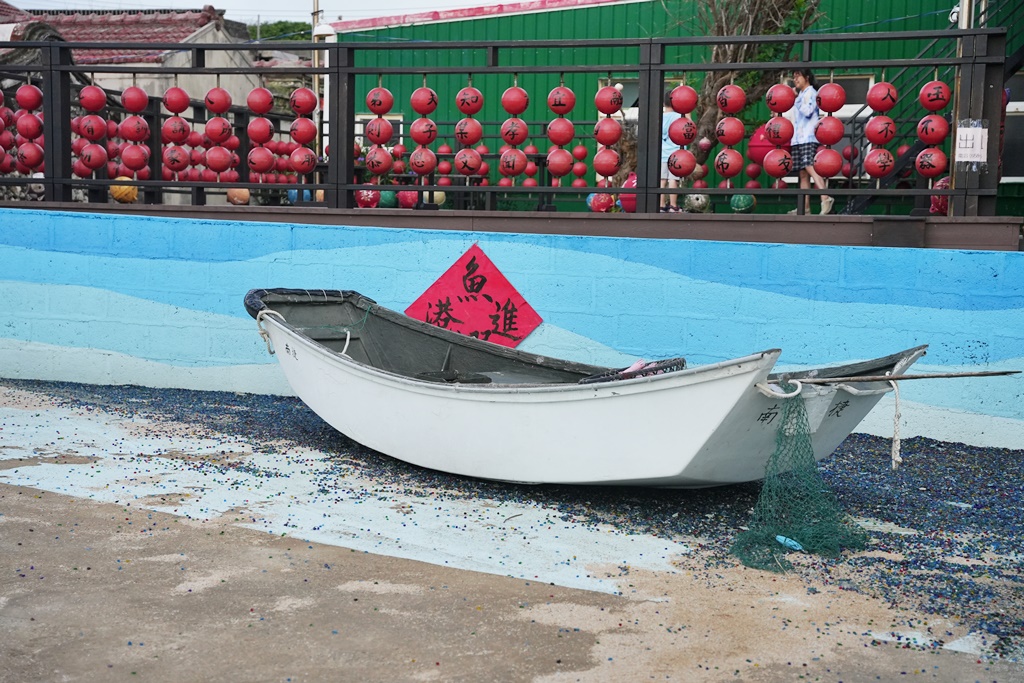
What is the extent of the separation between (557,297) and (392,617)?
4.36 metres

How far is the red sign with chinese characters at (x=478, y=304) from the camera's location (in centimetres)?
825

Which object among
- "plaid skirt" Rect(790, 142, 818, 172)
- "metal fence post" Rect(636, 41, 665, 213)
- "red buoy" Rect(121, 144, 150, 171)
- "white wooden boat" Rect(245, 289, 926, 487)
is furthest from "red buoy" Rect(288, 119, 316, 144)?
"plaid skirt" Rect(790, 142, 818, 172)

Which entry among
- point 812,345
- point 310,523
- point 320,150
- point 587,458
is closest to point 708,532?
point 587,458

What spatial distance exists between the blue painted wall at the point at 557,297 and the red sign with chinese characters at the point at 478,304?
0.08 m

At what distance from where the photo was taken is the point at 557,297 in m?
8.16

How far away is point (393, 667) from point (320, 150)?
39.9ft

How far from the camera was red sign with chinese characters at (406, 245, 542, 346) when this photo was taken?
27.1 feet

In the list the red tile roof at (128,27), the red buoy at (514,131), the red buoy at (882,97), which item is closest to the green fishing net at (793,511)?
the red buoy at (882,97)

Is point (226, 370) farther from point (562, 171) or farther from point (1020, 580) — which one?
point (1020, 580)

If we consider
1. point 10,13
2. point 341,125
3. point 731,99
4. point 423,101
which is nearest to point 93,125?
point 341,125

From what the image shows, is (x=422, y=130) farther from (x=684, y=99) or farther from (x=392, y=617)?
(x=392, y=617)

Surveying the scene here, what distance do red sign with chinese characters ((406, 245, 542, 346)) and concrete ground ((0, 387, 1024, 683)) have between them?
10.2ft

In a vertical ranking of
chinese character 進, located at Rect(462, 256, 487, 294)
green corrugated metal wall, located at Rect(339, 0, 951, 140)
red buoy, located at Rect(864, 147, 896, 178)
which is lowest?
chinese character 進, located at Rect(462, 256, 487, 294)

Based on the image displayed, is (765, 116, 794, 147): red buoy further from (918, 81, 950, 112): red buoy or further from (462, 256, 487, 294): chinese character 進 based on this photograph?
(462, 256, 487, 294): chinese character 進
